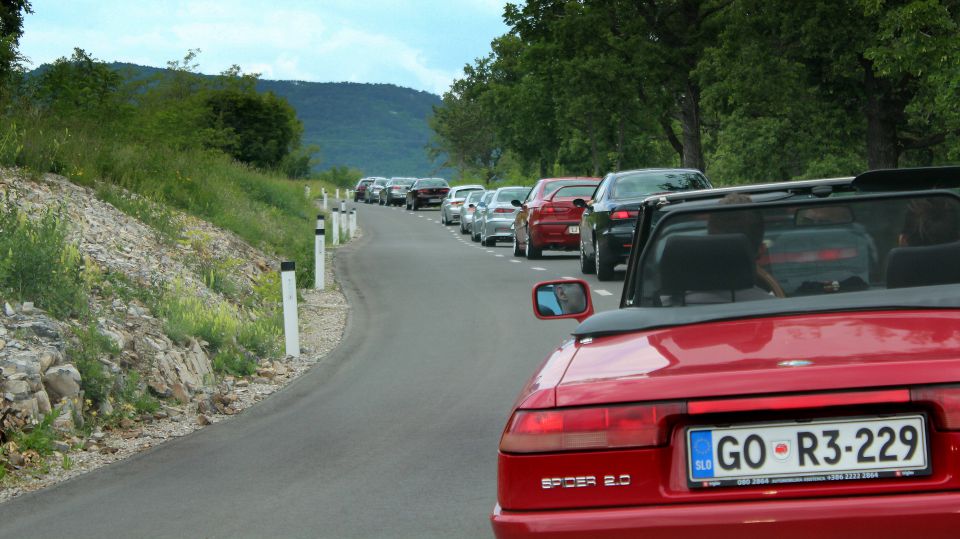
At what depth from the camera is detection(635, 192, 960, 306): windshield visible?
4758 millimetres

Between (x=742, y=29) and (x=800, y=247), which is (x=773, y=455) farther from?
(x=742, y=29)

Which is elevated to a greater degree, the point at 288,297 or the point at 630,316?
the point at 630,316

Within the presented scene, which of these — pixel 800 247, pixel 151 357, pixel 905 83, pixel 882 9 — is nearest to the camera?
pixel 800 247

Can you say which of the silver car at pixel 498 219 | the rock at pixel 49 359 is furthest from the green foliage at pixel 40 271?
the silver car at pixel 498 219

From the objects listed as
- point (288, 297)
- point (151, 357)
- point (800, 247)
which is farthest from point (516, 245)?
point (800, 247)

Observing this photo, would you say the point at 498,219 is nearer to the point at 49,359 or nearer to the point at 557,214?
the point at 557,214

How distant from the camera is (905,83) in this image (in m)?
37.9

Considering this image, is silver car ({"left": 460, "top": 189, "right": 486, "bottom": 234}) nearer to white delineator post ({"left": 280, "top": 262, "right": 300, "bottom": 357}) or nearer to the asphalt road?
the asphalt road

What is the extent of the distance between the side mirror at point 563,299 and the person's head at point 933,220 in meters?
1.20

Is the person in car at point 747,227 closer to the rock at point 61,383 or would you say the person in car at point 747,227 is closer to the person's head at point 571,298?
the person's head at point 571,298

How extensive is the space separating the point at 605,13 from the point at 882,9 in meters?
19.5

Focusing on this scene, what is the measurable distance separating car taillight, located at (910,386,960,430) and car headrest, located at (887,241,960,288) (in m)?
1.14

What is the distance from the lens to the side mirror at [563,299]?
212 inches

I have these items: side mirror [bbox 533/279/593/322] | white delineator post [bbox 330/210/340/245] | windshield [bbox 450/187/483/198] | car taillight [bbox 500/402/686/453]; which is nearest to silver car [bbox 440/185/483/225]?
windshield [bbox 450/187/483/198]
